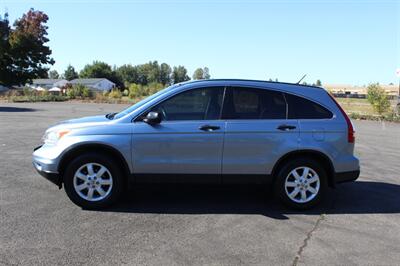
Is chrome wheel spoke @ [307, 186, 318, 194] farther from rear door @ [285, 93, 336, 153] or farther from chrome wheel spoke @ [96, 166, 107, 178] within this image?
chrome wheel spoke @ [96, 166, 107, 178]

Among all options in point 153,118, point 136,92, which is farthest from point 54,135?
point 136,92

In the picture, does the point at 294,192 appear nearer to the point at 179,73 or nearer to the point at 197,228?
the point at 197,228

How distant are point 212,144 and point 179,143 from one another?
0.45m

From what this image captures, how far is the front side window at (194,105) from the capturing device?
5.96m

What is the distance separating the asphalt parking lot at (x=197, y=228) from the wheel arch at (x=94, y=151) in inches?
20.5

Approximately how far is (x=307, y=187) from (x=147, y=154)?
7.56ft

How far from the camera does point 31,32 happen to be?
178ft

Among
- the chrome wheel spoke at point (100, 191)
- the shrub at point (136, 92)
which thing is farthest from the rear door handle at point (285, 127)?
the shrub at point (136, 92)

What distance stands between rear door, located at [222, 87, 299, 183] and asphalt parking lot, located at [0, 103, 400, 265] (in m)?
0.59

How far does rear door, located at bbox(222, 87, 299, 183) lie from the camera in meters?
5.91

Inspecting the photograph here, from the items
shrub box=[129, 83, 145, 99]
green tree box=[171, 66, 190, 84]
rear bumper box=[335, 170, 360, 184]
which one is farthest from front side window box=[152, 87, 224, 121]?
green tree box=[171, 66, 190, 84]

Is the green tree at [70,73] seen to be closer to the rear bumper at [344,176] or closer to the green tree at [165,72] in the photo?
the green tree at [165,72]

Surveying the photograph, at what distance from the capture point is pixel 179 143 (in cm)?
584

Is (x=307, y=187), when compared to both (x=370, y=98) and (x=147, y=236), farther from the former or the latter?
(x=370, y=98)
